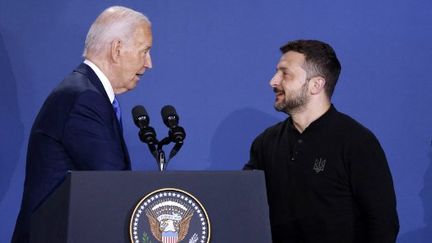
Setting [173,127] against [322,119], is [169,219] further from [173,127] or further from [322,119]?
[322,119]

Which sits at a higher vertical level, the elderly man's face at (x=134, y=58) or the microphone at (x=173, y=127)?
the elderly man's face at (x=134, y=58)

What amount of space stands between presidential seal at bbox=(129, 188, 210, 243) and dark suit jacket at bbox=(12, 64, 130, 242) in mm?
314

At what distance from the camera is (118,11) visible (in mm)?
2178

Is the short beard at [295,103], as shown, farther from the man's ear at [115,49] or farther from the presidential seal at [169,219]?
the presidential seal at [169,219]

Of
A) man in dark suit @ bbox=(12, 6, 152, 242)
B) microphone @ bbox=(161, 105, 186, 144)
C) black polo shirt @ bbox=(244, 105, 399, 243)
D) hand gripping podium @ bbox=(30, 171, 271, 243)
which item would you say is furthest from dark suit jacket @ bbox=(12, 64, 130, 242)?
black polo shirt @ bbox=(244, 105, 399, 243)

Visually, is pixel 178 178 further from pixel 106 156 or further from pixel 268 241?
pixel 106 156

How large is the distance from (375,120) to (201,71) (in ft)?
2.60

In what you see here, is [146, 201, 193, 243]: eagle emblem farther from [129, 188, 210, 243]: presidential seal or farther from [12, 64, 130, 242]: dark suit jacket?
[12, 64, 130, 242]: dark suit jacket

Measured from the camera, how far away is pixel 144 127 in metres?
1.94

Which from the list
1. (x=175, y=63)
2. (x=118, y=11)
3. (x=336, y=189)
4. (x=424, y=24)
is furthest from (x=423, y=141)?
(x=118, y=11)

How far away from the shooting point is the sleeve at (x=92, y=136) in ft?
5.65

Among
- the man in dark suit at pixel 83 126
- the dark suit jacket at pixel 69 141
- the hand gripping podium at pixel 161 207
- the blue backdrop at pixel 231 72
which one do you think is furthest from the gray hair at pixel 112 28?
the blue backdrop at pixel 231 72

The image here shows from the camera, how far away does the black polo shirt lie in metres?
2.46

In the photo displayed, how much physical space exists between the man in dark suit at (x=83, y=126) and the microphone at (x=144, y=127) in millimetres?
53
